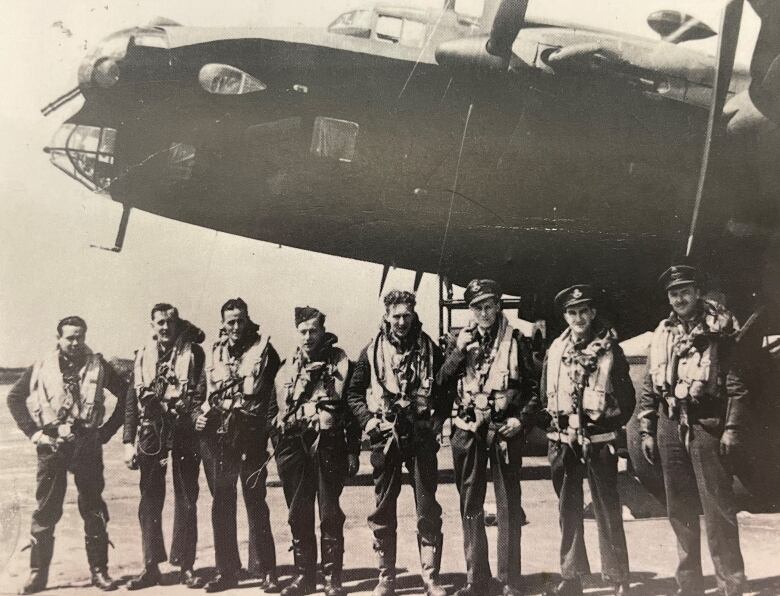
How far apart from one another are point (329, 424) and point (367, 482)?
2.94 meters

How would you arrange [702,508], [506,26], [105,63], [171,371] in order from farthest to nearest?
1. [105,63]
2. [506,26]
3. [171,371]
4. [702,508]

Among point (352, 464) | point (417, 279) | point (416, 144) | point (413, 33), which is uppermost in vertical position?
point (413, 33)

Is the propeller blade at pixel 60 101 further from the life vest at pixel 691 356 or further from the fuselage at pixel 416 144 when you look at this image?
the life vest at pixel 691 356

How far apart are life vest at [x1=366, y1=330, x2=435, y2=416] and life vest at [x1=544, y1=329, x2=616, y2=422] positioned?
870 millimetres

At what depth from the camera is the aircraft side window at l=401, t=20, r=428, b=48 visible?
6402 millimetres

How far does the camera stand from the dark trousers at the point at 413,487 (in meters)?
4.60

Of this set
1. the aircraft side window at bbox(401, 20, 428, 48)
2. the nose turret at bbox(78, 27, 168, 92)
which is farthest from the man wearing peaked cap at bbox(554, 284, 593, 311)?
the nose turret at bbox(78, 27, 168, 92)

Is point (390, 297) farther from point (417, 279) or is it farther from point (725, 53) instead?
point (725, 53)

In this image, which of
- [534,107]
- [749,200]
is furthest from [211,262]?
[749,200]

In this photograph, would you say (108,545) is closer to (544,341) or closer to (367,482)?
(367,482)

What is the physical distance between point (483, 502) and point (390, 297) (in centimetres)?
156

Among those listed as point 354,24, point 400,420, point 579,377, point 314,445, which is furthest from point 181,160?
point 579,377

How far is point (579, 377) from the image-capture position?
4.80 metres

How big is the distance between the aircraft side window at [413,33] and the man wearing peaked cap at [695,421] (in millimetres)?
3171
